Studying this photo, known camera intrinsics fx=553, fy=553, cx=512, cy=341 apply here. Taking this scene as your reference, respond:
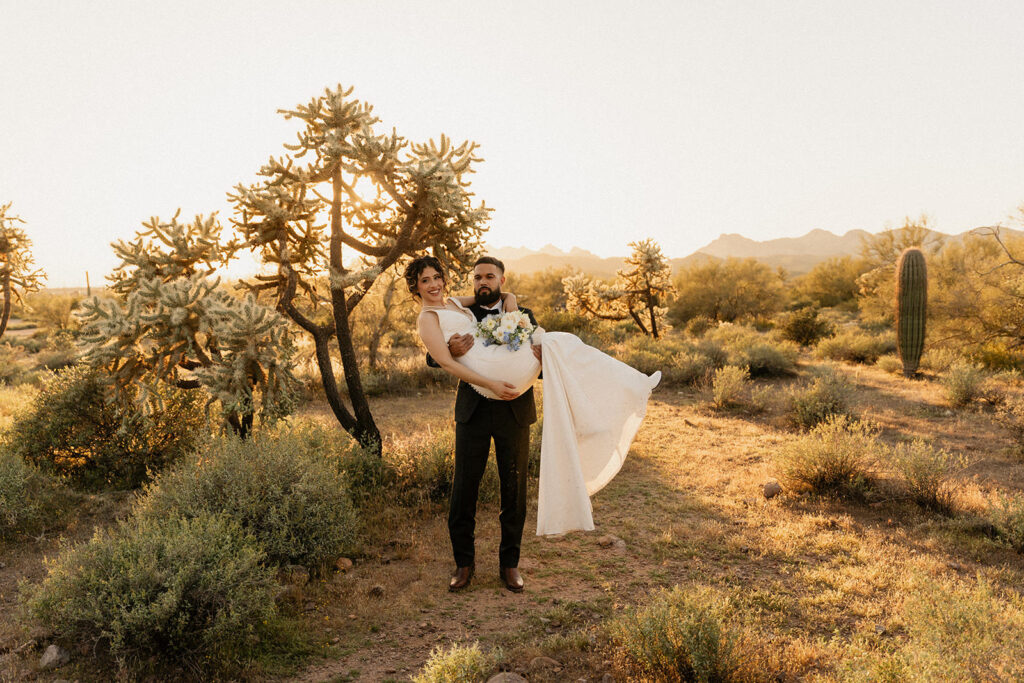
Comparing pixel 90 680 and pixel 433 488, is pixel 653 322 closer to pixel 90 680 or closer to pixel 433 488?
pixel 433 488

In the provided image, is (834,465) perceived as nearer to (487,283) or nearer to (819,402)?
(819,402)

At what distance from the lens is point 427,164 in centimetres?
562

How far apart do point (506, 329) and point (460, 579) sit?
6.79ft

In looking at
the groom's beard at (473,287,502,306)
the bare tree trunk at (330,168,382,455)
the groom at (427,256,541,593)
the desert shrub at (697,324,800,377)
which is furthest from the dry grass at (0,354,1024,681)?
the desert shrub at (697,324,800,377)

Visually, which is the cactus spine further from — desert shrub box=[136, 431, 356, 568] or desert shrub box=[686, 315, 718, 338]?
desert shrub box=[136, 431, 356, 568]

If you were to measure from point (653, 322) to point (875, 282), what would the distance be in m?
16.9

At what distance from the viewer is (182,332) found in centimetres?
526

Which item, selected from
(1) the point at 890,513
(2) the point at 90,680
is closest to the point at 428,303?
(2) the point at 90,680

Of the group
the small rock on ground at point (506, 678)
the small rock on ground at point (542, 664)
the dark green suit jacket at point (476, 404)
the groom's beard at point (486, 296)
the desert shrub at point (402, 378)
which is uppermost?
the groom's beard at point (486, 296)

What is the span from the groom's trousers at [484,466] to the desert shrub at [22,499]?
4.23 m

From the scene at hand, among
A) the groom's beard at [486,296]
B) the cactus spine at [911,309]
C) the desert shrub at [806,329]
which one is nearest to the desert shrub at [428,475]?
the groom's beard at [486,296]

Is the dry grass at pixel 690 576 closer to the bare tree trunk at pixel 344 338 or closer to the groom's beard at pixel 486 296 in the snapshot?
the bare tree trunk at pixel 344 338

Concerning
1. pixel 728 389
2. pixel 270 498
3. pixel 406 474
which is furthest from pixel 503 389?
pixel 728 389

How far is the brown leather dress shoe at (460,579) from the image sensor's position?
4.45 meters
